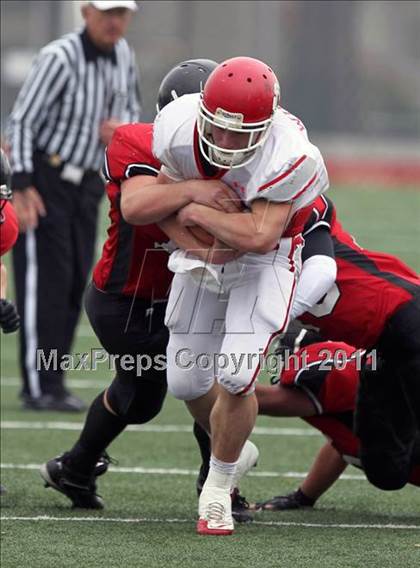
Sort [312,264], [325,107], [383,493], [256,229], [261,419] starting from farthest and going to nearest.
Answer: [325,107], [261,419], [383,493], [312,264], [256,229]

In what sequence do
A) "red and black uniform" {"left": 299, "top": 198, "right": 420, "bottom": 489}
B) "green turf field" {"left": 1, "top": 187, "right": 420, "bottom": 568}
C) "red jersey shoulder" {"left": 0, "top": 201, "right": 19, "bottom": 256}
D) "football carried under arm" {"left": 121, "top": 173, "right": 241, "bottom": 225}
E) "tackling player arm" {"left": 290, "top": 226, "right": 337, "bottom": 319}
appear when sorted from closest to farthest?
1. "green turf field" {"left": 1, "top": 187, "right": 420, "bottom": 568}
2. "football carried under arm" {"left": 121, "top": 173, "right": 241, "bottom": 225}
3. "tackling player arm" {"left": 290, "top": 226, "right": 337, "bottom": 319}
4. "red and black uniform" {"left": 299, "top": 198, "right": 420, "bottom": 489}
5. "red jersey shoulder" {"left": 0, "top": 201, "right": 19, "bottom": 256}

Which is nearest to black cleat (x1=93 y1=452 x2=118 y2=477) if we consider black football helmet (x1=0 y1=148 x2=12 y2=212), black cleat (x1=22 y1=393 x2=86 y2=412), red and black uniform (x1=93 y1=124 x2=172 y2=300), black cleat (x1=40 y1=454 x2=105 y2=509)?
black cleat (x1=40 y1=454 x2=105 y2=509)

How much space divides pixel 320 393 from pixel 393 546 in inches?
24.5

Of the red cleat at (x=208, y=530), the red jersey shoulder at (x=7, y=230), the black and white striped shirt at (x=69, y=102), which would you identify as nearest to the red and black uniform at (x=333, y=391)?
the red cleat at (x=208, y=530)

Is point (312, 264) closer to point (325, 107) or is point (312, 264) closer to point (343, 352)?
point (343, 352)

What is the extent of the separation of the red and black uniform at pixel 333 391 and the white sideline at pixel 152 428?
149cm

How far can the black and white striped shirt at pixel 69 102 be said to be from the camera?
20.2 feet

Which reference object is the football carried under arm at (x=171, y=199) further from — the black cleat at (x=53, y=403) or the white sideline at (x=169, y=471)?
the black cleat at (x=53, y=403)

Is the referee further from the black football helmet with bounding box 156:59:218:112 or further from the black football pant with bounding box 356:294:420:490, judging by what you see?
the black football pant with bounding box 356:294:420:490

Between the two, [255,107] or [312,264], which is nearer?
[255,107]

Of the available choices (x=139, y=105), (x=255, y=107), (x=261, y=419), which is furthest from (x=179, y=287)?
(x=139, y=105)

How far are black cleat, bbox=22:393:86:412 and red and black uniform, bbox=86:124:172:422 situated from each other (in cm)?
207

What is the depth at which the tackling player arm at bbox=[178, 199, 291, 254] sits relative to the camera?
3539mm

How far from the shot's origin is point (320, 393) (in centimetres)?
412
